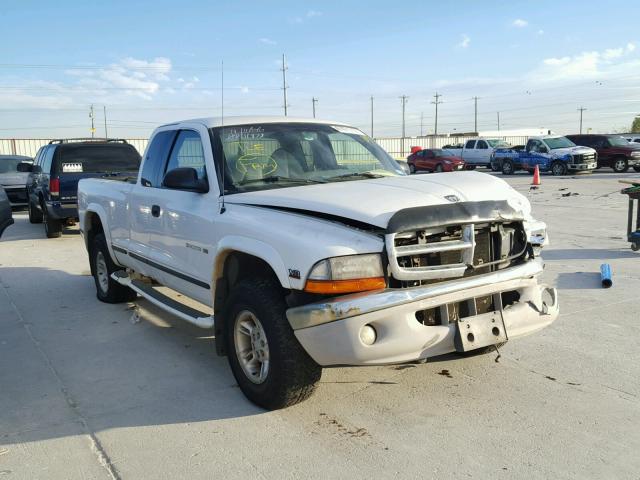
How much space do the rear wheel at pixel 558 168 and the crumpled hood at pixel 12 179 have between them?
2103 cm

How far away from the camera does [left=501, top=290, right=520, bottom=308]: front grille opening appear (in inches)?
153

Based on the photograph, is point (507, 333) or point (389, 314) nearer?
point (389, 314)

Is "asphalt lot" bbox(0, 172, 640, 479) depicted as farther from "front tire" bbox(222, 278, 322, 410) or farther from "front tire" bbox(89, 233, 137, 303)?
"front tire" bbox(89, 233, 137, 303)

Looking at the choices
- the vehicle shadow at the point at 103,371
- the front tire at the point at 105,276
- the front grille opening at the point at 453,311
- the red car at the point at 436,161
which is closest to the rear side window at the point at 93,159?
the front tire at the point at 105,276

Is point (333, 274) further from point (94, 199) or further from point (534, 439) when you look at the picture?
point (94, 199)

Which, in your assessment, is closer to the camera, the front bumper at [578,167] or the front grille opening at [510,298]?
the front grille opening at [510,298]

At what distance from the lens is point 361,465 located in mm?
3131

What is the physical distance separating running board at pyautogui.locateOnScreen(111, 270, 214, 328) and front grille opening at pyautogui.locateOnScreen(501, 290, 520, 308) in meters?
2.02

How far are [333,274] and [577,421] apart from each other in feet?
5.67

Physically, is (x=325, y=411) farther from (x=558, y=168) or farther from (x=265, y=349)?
(x=558, y=168)

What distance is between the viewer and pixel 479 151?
113 ft

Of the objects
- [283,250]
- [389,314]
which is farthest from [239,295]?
[389,314]

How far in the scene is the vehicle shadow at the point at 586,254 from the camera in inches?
322

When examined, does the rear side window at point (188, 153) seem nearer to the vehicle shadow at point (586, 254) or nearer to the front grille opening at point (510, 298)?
the front grille opening at point (510, 298)
